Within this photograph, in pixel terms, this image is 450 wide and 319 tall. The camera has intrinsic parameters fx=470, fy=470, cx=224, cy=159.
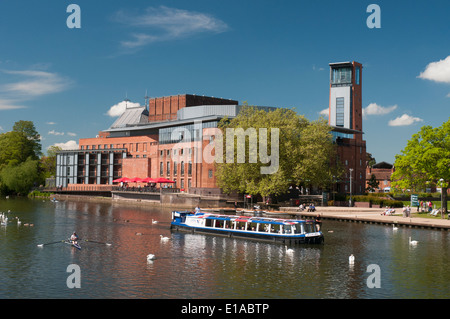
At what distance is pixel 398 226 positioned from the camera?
216ft

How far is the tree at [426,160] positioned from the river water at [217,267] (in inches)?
618

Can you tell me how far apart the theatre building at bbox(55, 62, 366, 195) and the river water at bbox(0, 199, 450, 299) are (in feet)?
190

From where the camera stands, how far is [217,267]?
36594 millimetres

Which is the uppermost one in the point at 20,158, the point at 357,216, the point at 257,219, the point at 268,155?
the point at 20,158

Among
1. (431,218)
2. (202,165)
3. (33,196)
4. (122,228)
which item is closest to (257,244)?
(122,228)

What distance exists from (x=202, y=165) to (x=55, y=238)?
205 ft

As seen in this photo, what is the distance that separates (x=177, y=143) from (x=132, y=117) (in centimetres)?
4459

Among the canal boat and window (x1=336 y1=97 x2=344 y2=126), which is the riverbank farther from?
window (x1=336 y1=97 x2=344 y2=126)

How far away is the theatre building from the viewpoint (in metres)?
116

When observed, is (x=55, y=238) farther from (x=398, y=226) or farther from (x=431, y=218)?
(x=431, y=218)

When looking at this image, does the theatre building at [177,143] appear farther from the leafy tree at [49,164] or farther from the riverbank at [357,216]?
the leafy tree at [49,164]

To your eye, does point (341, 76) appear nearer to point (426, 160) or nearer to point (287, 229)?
point (426, 160)

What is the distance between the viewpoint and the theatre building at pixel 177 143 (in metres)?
116

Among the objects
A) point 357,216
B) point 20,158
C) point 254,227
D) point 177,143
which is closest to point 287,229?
point 254,227
